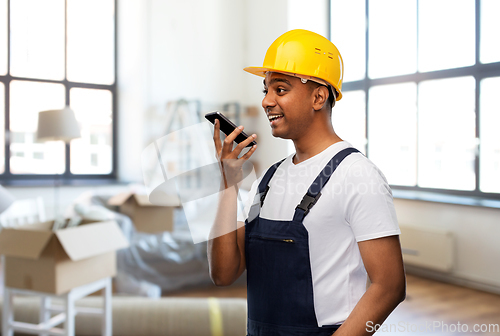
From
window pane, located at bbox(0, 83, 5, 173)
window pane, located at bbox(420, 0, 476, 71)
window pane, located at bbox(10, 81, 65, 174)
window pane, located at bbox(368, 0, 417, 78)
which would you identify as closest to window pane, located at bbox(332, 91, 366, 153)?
window pane, located at bbox(368, 0, 417, 78)

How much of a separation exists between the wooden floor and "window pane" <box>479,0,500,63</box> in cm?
202

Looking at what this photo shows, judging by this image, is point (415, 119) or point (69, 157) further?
point (69, 157)

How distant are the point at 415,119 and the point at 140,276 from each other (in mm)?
3100

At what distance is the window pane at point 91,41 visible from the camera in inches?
213

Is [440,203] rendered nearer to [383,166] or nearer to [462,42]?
[383,166]

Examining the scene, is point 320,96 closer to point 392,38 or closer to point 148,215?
point 148,215

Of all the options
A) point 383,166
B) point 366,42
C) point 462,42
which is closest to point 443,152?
point 383,166

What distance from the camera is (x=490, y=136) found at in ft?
12.4

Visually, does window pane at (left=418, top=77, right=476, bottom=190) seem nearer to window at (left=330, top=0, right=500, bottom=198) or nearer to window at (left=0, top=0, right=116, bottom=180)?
window at (left=330, top=0, right=500, bottom=198)

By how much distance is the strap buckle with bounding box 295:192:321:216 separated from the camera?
2.83 ft

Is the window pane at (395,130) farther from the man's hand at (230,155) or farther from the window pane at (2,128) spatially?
the window pane at (2,128)

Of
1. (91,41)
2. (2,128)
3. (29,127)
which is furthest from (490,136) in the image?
(2,128)

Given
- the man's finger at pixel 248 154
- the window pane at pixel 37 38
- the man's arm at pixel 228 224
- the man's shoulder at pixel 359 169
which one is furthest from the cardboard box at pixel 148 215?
the window pane at pixel 37 38

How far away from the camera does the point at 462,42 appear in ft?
13.1
